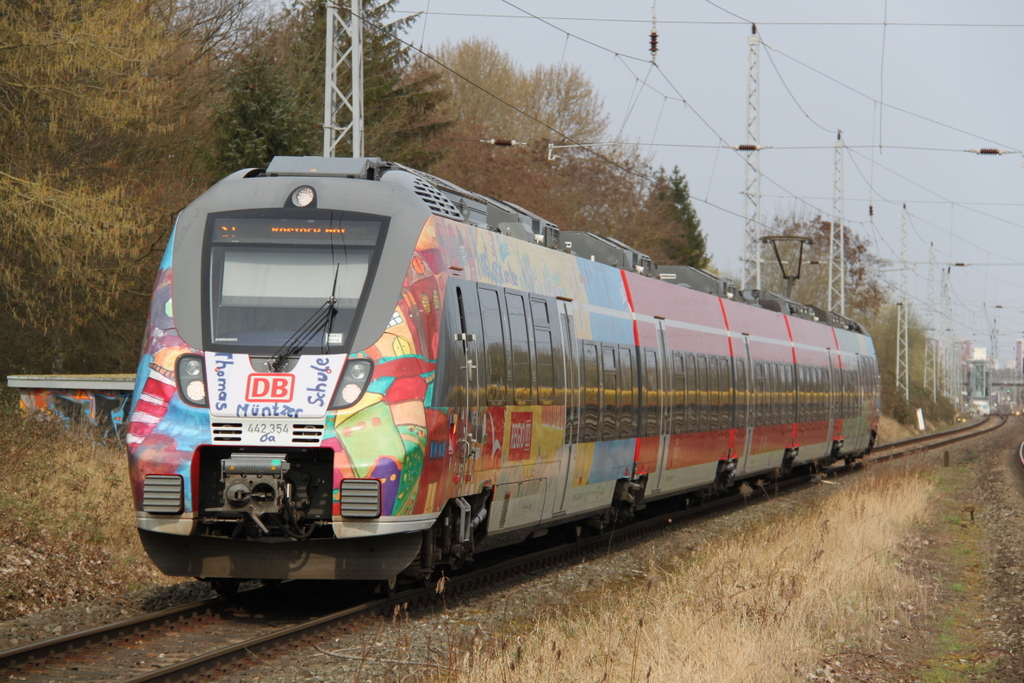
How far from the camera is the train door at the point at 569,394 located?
12391 mm

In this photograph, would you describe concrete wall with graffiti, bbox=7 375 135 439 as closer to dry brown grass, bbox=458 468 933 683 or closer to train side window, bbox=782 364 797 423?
dry brown grass, bbox=458 468 933 683

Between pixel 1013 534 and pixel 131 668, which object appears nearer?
pixel 131 668

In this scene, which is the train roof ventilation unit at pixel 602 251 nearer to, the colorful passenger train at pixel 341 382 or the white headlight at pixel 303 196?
the colorful passenger train at pixel 341 382

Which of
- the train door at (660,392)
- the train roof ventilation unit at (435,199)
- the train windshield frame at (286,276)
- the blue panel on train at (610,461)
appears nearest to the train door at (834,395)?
the train door at (660,392)

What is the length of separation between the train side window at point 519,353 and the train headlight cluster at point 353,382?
2.32 metres

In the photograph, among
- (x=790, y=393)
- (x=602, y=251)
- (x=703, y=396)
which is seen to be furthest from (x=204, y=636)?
(x=790, y=393)

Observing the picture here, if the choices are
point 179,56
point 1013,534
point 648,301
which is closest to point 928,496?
point 1013,534

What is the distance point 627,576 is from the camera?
12984 millimetres

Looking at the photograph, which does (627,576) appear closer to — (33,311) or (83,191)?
(83,191)

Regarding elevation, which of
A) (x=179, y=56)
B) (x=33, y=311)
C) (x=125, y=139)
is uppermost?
(x=179, y=56)

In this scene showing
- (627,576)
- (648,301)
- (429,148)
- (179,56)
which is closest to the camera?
(627,576)

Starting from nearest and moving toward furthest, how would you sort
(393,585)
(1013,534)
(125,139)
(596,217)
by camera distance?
(393,585), (1013,534), (125,139), (596,217)

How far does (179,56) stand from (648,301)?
13195 mm

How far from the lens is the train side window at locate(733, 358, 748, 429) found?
20250 mm
